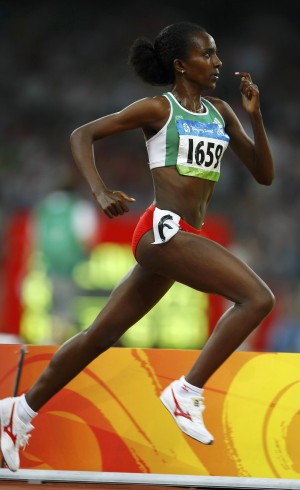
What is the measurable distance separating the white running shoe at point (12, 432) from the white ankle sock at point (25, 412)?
0.02 m

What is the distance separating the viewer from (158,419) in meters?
4.43

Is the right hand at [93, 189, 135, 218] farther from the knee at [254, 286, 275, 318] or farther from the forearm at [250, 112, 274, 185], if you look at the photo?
the forearm at [250, 112, 274, 185]

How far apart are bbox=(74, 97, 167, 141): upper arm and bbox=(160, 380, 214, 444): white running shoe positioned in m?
1.14

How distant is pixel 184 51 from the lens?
419 cm

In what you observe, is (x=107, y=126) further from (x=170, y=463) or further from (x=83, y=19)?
(x=83, y=19)

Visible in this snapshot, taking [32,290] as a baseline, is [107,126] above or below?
above

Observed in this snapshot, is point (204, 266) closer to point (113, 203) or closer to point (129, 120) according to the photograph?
point (113, 203)

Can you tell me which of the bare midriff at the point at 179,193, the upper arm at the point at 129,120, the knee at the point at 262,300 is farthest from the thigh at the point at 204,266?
the upper arm at the point at 129,120

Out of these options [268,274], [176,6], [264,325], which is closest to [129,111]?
[264,325]

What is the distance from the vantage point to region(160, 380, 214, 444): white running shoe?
152 inches

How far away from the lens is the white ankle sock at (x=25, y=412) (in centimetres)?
429

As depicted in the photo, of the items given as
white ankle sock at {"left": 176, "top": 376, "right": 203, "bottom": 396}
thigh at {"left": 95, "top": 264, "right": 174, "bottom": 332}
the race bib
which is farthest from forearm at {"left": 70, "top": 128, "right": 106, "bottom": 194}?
white ankle sock at {"left": 176, "top": 376, "right": 203, "bottom": 396}

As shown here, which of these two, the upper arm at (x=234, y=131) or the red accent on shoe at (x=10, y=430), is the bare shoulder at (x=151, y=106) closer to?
the upper arm at (x=234, y=131)

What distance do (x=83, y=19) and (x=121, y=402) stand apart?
9844 millimetres
